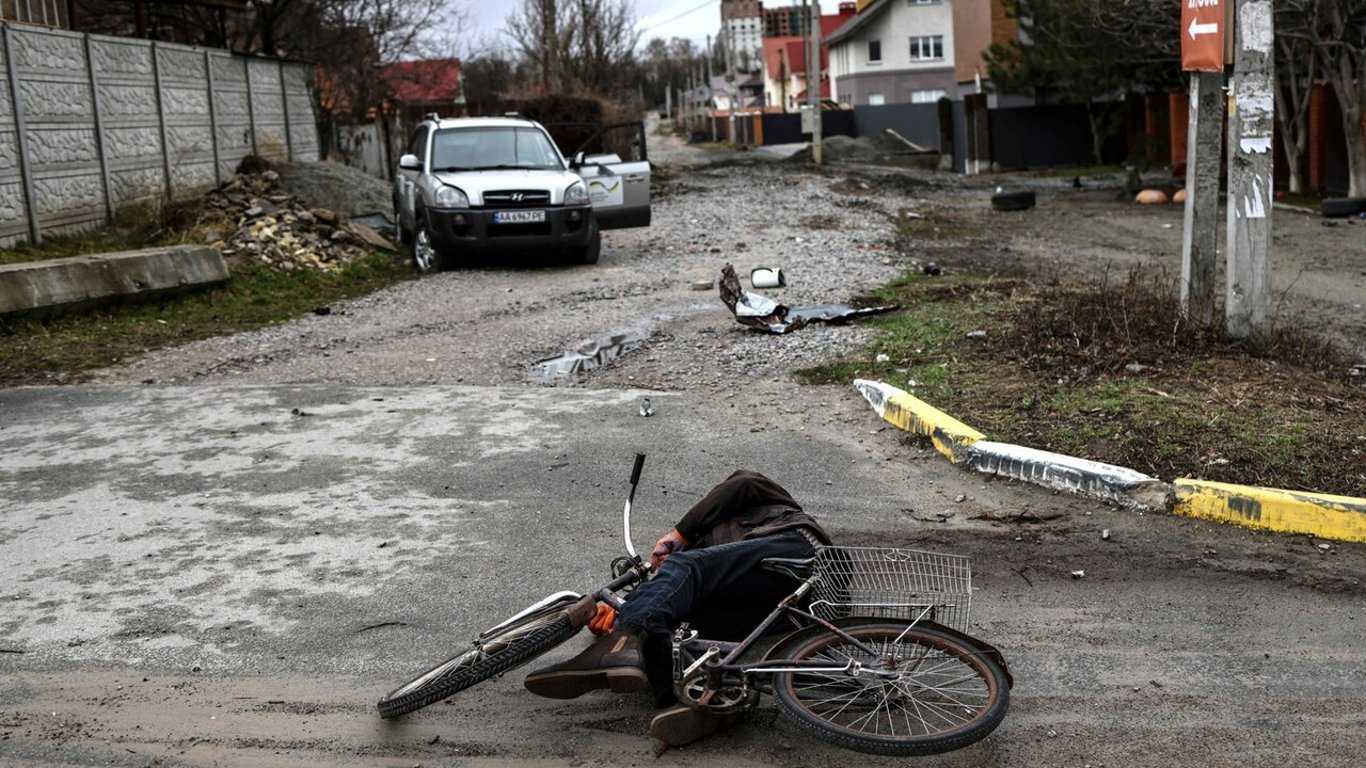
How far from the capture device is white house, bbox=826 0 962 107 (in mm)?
62125

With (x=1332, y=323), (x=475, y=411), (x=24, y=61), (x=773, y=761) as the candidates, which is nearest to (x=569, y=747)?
(x=773, y=761)

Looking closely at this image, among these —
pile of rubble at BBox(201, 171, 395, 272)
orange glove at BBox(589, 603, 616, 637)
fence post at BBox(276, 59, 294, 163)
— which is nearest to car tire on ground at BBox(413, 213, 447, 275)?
pile of rubble at BBox(201, 171, 395, 272)

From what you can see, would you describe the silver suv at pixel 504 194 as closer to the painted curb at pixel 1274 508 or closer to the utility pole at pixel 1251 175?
the utility pole at pixel 1251 175

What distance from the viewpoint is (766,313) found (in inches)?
411

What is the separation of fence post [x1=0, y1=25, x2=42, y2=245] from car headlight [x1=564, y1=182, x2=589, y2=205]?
6234 mm

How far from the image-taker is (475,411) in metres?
8.23

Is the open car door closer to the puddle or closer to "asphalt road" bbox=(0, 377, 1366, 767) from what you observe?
the puddle

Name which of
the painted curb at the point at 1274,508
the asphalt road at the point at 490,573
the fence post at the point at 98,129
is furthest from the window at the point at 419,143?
the painted curb at the point at 1274,508

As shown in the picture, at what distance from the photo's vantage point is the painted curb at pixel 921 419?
6.85m

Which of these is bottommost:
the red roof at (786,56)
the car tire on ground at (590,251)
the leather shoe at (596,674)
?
the leather shoe at (596,674)

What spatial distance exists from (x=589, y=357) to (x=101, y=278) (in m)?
5.28

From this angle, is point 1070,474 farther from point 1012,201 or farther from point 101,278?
point 1012,201

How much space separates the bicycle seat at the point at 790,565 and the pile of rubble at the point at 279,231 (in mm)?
12453

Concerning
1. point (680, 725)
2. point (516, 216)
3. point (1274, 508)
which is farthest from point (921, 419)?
point (516, 216)
